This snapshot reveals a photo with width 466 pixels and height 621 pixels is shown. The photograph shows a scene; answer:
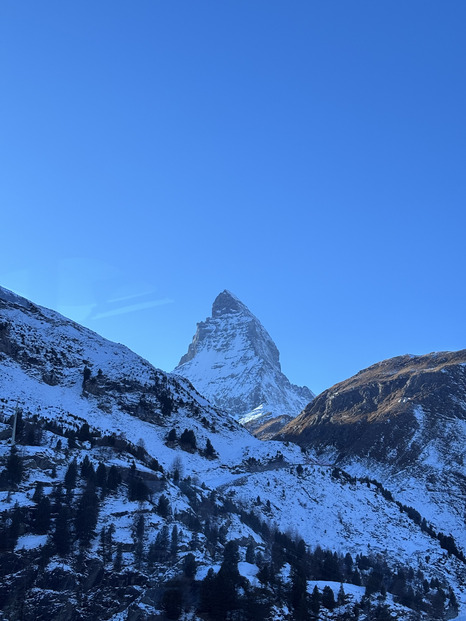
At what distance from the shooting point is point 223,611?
5041 cm

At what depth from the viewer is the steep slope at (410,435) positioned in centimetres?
12984

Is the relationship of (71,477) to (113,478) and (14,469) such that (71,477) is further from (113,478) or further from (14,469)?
(14,469)

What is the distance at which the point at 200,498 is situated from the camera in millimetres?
85438

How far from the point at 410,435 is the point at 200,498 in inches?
3303

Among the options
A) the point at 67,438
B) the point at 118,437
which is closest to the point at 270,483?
the point at 118,437

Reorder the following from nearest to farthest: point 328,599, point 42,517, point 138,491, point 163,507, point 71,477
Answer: point 328,599, point 42,517, point 71,477, point 163,507, point 138,491

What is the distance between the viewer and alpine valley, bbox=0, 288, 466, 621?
5325 cm

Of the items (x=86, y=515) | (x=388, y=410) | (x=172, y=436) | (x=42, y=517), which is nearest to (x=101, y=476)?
(x=86, y=515)

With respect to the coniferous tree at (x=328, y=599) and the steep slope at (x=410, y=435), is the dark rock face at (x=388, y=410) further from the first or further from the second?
the coniferous tree at (x=328, y=599)

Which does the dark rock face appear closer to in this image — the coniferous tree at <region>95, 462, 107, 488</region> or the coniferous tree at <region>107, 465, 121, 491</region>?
the coniferous tree at <region>107, 465, 121, 491</region>

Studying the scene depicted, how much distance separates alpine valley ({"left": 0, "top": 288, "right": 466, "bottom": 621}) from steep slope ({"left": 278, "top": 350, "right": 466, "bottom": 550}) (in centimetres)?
52

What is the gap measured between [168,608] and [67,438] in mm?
41414

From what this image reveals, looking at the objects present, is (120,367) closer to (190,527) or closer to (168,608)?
(190,527)

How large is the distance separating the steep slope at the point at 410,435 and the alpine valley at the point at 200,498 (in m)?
0.52
